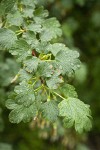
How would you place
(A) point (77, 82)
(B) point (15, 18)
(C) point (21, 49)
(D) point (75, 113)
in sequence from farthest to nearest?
(A) point (77, 82), (B) point (15, 18), (C) point (21, 49), (D) point (75, 113)

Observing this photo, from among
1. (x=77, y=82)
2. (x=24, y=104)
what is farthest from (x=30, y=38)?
(x=77, y=82)

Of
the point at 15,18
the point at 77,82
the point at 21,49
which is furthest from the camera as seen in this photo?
the point at 77,82

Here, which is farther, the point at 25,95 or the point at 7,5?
the point at 7,5

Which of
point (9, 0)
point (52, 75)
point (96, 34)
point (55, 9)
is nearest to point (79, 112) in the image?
point (52, 75)

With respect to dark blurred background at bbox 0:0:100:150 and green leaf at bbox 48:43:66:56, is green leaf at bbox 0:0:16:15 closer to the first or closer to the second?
green leaf at bbox 48:43:66:56

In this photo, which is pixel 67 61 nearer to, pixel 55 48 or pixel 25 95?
pixel 55 48

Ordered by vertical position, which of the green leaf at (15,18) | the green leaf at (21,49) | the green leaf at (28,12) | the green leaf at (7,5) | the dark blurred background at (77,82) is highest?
the green leaf at (7,5)

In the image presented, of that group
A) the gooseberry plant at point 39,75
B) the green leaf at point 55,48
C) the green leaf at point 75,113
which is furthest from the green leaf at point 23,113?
the green leaf at point 55,48

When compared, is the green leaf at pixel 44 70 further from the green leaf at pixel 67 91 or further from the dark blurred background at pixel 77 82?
the dark blurred background at pixel 77 82
